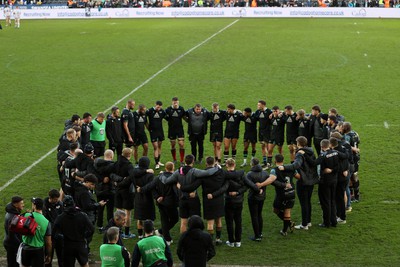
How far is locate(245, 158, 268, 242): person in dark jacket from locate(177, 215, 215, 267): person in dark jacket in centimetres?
280

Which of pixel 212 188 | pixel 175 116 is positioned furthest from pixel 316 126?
pixel 212 188

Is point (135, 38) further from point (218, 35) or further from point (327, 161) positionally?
point (327, 161)

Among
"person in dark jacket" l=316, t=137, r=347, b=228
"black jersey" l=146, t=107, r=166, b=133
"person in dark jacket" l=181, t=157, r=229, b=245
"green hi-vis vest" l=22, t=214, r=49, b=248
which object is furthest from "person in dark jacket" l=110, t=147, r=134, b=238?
"black jersey" l=146, t=107, r=166, b=133

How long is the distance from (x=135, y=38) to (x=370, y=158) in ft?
85.7

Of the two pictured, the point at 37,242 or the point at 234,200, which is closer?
the point at 37,242

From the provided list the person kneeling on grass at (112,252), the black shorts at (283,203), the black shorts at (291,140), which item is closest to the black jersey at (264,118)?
the black shorts at (291,140)

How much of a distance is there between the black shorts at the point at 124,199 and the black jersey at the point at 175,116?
4888 mm

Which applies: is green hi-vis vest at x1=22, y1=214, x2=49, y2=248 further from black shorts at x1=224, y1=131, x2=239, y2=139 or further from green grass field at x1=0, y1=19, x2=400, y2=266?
black shorts at x1=224, y1=131, x2=239, y2=139

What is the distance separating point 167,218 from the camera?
13328 millimetres

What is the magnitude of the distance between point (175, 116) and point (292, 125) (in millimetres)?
2982

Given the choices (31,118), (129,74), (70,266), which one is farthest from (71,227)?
(129,74)

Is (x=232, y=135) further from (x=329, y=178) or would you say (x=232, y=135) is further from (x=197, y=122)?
(x=329, y=178)

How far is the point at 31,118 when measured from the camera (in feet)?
77.3

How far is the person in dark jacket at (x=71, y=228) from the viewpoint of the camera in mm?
10984
